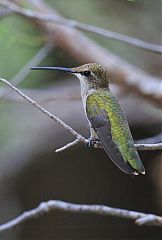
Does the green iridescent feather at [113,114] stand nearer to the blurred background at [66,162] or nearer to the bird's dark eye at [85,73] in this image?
the bird's dark eye at [85,73]

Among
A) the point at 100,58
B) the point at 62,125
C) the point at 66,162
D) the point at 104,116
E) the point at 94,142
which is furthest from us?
the point at 66,162

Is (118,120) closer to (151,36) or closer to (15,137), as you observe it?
(15,137)

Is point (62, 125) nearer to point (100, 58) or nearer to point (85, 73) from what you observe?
point (85, 73)

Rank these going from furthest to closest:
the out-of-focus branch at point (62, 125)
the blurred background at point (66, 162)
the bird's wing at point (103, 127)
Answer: the blurred background at point (66, 162) → the bird's wing at point (103, 127) → the out-of-focus branch at point (62, 125)

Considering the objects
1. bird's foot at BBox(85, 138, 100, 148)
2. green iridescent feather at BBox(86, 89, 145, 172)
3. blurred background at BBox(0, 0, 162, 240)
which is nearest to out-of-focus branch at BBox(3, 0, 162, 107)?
blurred background at BBox(0, 0, 162, 240)

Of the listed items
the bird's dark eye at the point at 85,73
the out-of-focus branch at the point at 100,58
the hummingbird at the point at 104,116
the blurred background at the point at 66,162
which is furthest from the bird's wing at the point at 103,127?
the blurred background at the point at 66,162

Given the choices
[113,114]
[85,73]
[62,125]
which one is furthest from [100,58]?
[62,125]

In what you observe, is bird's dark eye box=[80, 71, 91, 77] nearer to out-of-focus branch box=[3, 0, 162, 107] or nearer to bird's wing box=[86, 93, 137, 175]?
bird's wing box=[86, 93, 137, 175]
